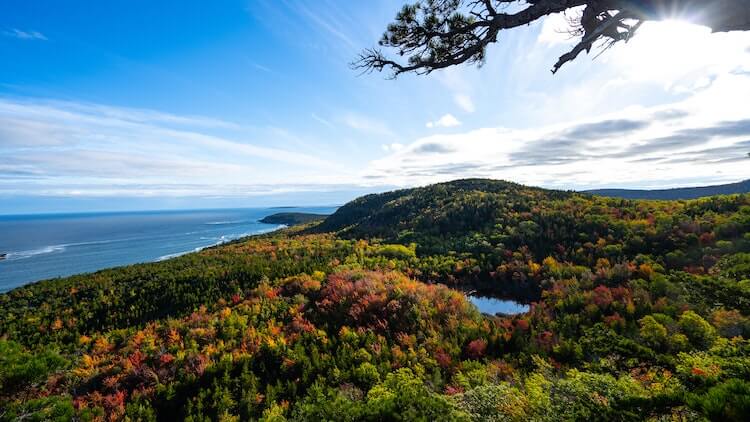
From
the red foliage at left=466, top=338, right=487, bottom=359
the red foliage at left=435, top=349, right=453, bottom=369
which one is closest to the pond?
the red foliage at left=466, top=338, right=487, bottom=359

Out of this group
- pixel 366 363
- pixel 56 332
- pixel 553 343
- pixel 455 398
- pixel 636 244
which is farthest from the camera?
pixel 636 244

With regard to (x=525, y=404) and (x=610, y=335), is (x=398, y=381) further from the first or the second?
(x=610, y=335)

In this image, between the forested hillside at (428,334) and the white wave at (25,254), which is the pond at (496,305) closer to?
the forested hillside at (428,334)

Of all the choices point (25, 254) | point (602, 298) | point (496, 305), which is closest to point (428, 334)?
point (602, 298)

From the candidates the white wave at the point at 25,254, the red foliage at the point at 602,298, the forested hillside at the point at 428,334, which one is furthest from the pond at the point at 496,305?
the white wave at the point at 25,254

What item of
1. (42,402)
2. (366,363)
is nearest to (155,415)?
(42,402)

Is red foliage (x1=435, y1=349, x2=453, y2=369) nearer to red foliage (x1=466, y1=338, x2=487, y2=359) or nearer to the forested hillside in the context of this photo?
the forested hillside

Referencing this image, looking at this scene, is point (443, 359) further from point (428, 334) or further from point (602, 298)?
point (602, 298)
